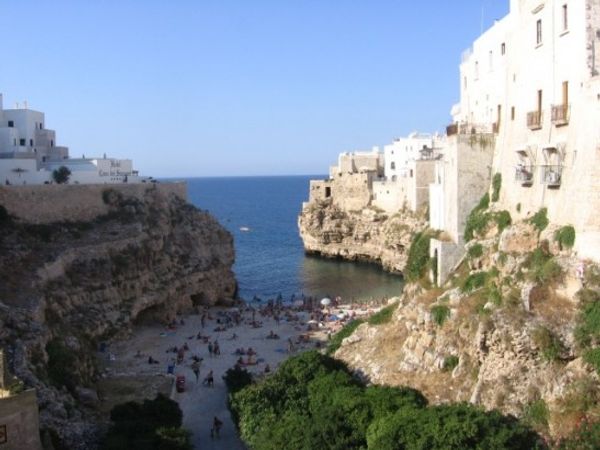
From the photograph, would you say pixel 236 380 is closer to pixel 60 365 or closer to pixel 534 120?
pixel 60 365

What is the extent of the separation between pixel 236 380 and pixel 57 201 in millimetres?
18668

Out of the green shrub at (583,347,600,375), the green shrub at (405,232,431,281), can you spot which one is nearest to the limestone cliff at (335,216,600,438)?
the green shrub at (583,347,600,375)

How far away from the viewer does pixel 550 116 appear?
21922 mm

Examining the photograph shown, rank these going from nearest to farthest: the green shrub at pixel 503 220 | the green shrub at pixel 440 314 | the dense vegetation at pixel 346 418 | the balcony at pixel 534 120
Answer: the dense vegetation at pixel 346 418 < the green shrub at pixel 440 314 < the balcony at pixel 534 120 < the green shrub at pixel 503 220

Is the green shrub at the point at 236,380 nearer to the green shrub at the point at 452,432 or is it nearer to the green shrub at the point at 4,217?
the green shrub at the point at 452,432

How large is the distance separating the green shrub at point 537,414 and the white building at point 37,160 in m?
33.5

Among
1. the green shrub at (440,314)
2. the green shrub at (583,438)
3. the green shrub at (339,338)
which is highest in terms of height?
A: the green shrub at (440,314)

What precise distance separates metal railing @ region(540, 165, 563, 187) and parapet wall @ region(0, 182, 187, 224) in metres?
26.2

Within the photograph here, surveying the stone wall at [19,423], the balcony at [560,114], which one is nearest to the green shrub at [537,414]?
the balcony at [560,114]

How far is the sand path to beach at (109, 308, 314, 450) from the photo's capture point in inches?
928

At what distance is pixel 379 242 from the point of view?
58.3 meters

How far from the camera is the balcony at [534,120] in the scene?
22.7m

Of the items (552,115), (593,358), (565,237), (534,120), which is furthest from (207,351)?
(593,358)

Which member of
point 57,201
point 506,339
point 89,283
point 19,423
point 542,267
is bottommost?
point 19,423
